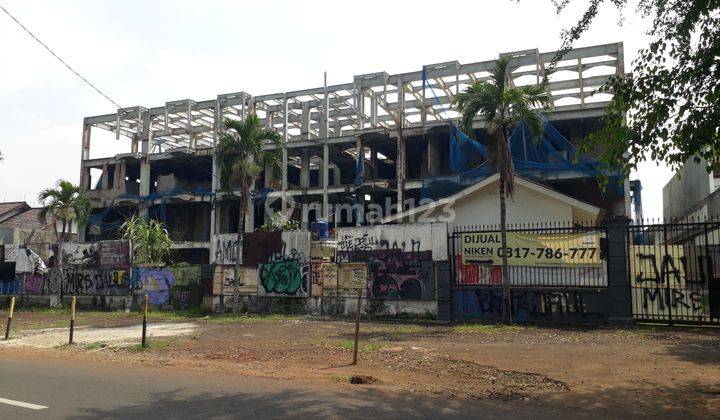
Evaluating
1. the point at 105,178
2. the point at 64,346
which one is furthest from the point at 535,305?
the point at 105,178

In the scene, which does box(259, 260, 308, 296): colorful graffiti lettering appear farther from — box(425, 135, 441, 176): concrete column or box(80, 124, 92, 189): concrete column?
box(80, 124, 92, 189): concrete column

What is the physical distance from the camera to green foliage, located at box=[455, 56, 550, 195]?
16562 mm

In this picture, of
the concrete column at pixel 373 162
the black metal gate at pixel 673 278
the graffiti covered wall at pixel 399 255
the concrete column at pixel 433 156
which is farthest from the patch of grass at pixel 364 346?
the concrete column at pixel 373 162

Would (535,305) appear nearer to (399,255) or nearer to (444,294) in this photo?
(444,294)

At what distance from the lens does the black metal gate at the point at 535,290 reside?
1587 cm

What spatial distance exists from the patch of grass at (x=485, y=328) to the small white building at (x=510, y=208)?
25.4 ft

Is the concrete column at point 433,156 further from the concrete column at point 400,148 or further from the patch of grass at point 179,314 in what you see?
the patch of grass at point 179,314

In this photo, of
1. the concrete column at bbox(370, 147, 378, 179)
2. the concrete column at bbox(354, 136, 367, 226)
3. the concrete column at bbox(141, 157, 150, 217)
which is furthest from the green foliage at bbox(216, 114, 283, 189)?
the concrete column at bbox(141, 157, 150, 217)

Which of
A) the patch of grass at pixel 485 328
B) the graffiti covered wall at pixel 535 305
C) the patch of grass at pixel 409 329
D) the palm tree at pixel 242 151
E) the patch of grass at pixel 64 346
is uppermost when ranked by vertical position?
the palm tree at pixel 242 151

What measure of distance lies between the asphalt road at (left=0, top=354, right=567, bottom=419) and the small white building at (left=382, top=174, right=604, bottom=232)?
16291mm

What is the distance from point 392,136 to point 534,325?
62.1ft

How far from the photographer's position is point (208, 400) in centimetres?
721

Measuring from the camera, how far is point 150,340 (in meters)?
14.4

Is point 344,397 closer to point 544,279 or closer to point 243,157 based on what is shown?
point 544,279
